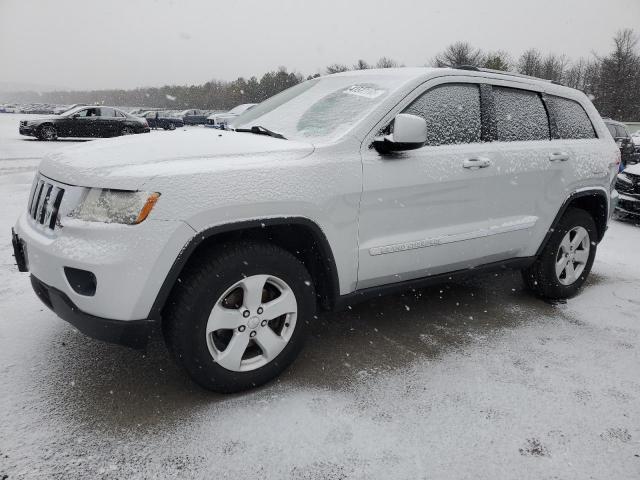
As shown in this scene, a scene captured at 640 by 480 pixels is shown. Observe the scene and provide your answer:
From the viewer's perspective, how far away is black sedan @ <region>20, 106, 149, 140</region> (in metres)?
18.5

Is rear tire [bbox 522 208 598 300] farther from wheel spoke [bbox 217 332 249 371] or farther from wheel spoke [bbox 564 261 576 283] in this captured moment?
wheel spoke [bbox 217 332 249 371]

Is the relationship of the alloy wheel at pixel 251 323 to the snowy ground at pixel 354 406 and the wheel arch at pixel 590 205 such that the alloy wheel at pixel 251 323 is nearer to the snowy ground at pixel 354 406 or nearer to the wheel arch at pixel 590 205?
the snowy ground at pixel 354 406

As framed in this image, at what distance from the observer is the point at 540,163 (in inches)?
142

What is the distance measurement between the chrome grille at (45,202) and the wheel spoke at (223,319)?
87 centimetres

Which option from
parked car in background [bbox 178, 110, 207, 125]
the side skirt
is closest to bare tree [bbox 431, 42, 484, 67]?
parked car in background [bbox 178, 110, 207, 125]

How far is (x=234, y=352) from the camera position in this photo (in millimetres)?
2471

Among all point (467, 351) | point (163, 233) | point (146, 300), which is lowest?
point (467, 351)

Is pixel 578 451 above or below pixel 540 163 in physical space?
below

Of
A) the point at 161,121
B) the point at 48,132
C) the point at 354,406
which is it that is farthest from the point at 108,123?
the point at 354,406

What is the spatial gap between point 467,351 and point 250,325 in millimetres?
1491

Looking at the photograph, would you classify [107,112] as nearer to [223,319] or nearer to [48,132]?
[48,132]

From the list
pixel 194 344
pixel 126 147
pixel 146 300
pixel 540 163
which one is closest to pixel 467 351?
pixel 540 163

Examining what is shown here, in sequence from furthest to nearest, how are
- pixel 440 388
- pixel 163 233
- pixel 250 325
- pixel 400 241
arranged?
pixel 400 241
pixel 440 388
pixel 250 325
pixel 163 233

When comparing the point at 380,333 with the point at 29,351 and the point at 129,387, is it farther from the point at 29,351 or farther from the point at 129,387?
the point at 29,351
